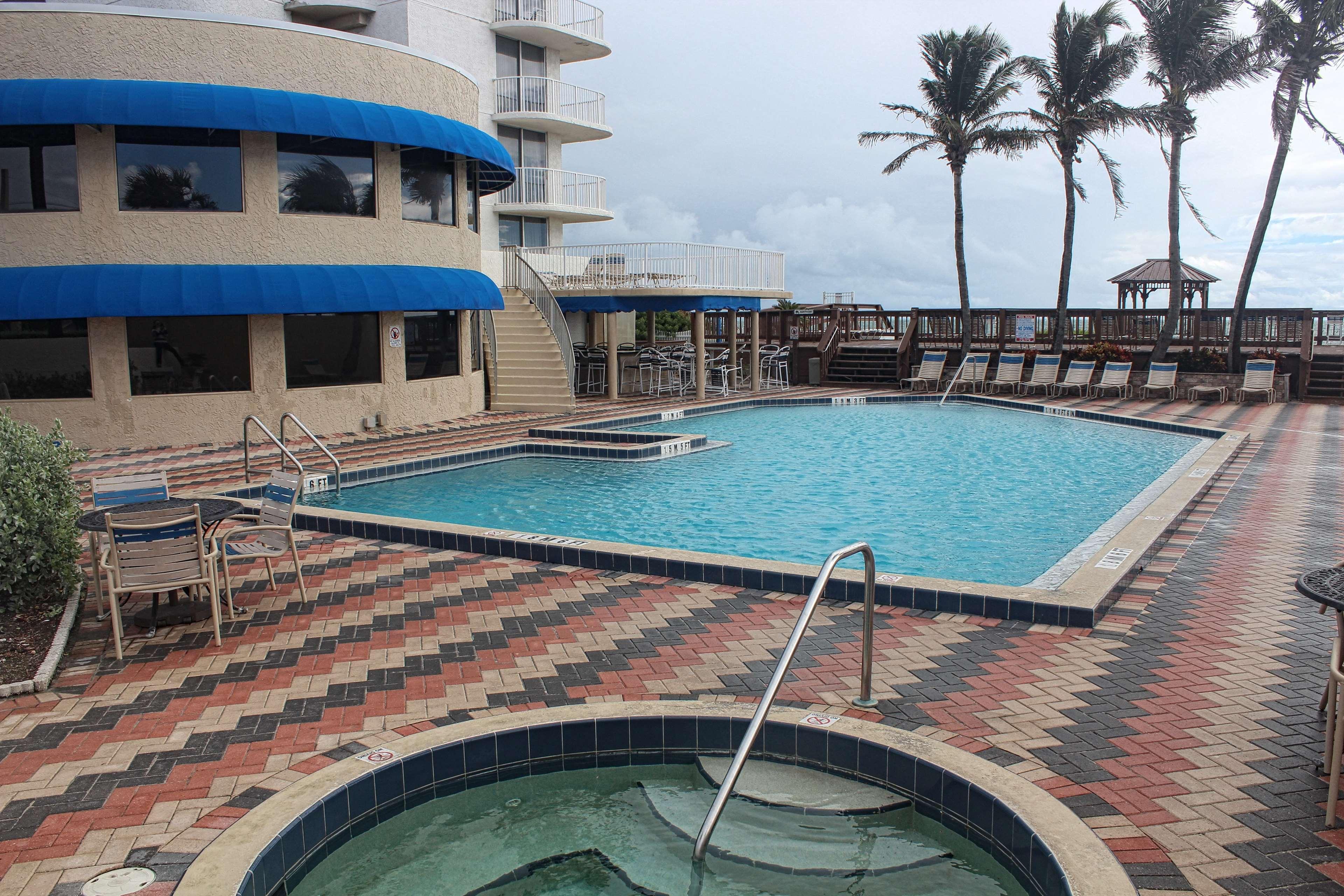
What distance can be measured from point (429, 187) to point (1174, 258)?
2006cm

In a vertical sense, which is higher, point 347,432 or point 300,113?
point 300,113

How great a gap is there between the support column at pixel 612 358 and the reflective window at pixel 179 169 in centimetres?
922

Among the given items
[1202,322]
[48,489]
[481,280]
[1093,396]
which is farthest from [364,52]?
[1202,322]

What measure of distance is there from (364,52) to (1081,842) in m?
17.4

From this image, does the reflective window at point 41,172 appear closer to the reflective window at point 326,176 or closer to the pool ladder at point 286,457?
the reflective window at point 326,176

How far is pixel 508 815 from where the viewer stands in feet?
16.0

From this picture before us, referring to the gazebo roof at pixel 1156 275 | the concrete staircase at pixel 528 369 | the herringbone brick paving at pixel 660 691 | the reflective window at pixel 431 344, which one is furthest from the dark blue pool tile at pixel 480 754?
Result: the gazebo roof at pixel 1156 275

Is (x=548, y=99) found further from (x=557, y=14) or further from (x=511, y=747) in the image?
(x=511, y=747)

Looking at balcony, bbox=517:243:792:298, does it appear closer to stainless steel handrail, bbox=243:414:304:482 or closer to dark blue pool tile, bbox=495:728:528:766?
stainless steel handrail, bbox=243:414:304:482

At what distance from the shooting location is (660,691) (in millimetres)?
5633

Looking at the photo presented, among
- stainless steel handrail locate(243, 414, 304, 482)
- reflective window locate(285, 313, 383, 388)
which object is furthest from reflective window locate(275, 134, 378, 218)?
stainless steel handrail locate(243, 414, 304, 482)

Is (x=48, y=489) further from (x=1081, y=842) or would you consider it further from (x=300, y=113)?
(x=300, y=113)

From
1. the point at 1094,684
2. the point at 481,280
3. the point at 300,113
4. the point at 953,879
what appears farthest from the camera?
the point at 481,280

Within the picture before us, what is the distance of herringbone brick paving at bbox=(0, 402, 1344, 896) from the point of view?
4129 millimetres
